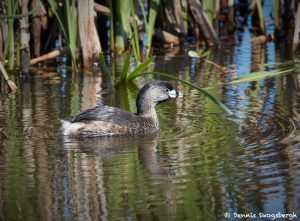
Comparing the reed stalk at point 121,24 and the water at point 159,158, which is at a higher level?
the reed stalk at point 121,24

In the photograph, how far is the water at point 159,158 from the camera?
18.4 feet

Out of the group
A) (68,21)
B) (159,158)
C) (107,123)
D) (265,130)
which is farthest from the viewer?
(68,21)

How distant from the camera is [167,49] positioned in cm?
1315

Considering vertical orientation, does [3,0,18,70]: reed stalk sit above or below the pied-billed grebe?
above

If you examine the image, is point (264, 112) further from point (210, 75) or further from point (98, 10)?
point (98, 10)

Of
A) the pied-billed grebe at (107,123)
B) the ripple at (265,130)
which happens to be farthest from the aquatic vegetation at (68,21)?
the ripple at (265,130)

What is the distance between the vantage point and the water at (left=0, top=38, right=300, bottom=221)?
18.4 feet

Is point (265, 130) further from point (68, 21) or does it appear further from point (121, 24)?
point (121, 24)

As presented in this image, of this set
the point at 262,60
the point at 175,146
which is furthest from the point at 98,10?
the point at 175,146

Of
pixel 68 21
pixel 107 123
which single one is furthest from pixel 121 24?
pixel 107 123

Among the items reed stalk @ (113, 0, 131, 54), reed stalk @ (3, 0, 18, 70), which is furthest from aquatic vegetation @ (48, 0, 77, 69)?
reed stalk @ (113, 0, 131, 54)

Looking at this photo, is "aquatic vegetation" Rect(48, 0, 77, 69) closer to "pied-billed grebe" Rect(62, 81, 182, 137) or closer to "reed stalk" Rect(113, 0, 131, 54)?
"reed stalk" Rect(113, 0, 131, 54)

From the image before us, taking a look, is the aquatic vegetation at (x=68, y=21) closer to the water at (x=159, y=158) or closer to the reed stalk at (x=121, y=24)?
the water at (x=159, y=158)

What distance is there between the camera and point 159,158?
7051 millimetres
